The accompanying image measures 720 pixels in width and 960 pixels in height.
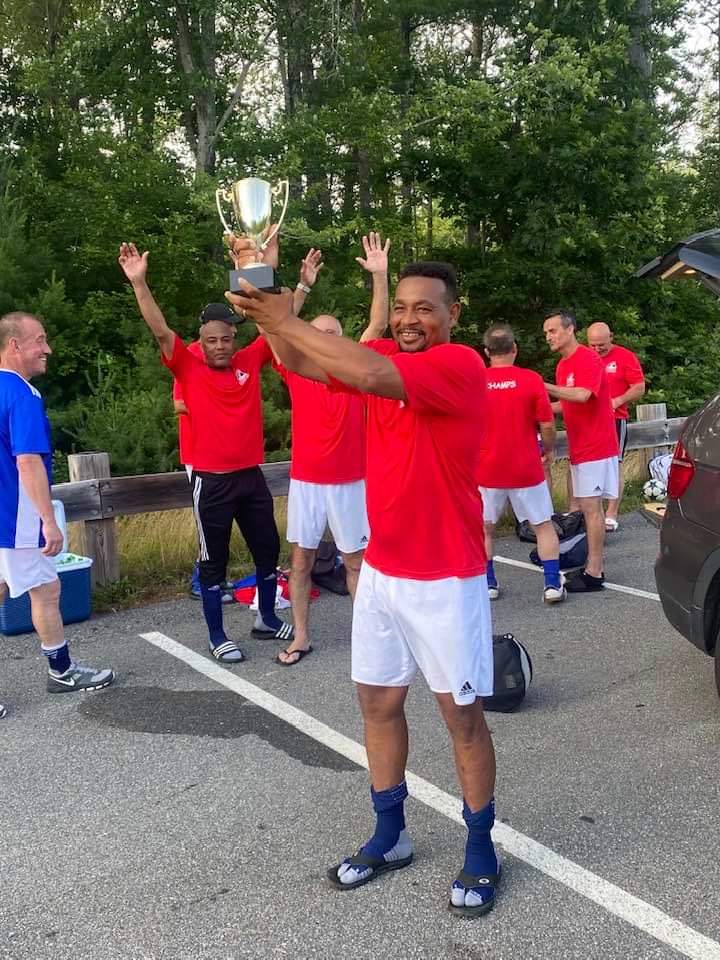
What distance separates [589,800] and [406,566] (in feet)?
4.82

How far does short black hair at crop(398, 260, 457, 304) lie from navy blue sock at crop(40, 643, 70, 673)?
3.11 metres

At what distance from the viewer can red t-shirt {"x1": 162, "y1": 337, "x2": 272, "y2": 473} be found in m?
5.43

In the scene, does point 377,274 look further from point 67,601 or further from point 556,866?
point 67,601

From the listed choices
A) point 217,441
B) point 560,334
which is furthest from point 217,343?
point 560,334

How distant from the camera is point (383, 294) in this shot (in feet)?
14.0

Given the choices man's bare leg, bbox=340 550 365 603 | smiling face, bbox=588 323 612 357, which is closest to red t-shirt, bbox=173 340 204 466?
man's bare leg, bbox=340 550 365 603

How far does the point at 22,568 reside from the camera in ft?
15.5

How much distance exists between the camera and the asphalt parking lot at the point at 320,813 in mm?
2760

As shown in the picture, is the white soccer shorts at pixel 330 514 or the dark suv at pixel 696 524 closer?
the dark suv at pixel 696 524

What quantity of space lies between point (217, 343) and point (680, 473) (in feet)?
9.11

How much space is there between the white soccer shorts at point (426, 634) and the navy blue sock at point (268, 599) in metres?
2.92

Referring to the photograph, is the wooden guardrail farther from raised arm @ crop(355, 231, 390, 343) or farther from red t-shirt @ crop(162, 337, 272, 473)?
raised arm @ crop(355, 231, 390, 343)

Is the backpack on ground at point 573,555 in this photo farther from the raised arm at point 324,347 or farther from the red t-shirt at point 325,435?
the raised arm at point 324,347

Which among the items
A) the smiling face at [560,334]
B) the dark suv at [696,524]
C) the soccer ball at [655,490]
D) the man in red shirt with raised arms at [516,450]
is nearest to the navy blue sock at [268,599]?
the man in red shirt with raised arms at [516,450]
